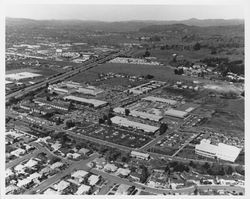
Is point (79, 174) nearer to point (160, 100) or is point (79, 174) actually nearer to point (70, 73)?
point (160, 100)

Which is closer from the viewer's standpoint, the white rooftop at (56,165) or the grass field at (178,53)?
the white rooftop at (56,165)

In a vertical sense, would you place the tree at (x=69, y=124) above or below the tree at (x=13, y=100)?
below

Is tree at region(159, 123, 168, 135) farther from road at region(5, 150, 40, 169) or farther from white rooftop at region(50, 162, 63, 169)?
road at region(5, 150, 40, 169)

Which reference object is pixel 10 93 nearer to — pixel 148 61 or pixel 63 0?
pixel 63 0

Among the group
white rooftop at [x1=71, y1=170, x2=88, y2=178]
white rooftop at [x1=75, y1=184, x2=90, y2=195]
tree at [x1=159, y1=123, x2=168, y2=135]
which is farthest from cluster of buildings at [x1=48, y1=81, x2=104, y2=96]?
white rooftop at [x1=75, y1=184, x2=90, y2=195]

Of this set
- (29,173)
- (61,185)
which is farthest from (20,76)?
(61,185)

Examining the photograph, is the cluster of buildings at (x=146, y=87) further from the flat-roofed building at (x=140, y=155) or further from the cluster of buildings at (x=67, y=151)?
the cluster of buildings at (x=67, y=151)

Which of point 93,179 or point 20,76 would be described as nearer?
point 93,179

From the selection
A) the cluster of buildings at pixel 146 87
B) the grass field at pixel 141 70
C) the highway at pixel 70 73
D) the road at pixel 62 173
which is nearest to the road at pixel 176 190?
the road at pixel 62 173
